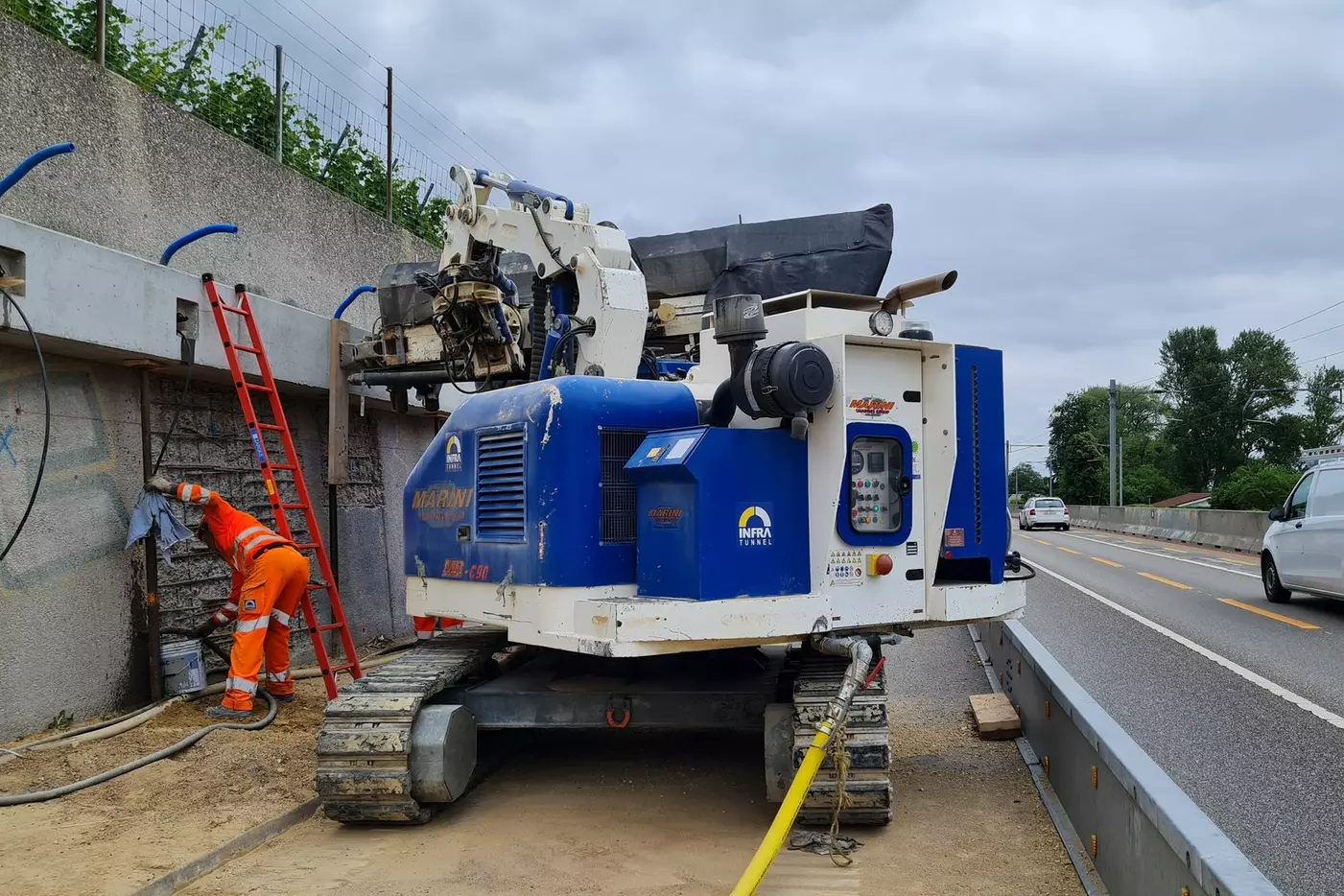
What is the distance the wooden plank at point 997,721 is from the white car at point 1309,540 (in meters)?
7.19

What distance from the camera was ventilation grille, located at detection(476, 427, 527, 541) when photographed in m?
6.13

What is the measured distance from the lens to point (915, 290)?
6688 millimetres

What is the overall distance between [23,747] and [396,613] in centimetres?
537

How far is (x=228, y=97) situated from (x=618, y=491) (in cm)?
858

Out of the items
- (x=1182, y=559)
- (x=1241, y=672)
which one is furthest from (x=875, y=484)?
(x=1182, y=559)

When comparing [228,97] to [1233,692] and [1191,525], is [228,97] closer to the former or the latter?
[1233,692]

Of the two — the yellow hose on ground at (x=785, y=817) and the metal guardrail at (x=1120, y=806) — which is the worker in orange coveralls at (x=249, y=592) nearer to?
the yellow hose on ground at (x=785, y=817)

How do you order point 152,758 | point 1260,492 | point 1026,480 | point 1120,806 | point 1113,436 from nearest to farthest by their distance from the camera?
point 1120,806 → point 152,758 → point 1260,492 → point 1113,436 → point 1026,480

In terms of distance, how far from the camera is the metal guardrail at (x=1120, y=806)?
3166 mm

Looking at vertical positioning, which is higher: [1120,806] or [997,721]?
[1120,806]

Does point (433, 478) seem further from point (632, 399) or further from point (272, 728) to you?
point (272, 728)

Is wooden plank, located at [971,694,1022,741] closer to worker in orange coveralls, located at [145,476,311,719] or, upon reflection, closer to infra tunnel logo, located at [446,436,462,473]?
infra tunnel logo, located at [446,436,462,473]

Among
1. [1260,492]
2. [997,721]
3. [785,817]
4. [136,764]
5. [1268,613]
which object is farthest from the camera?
[1260,492]

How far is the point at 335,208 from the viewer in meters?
12.3
